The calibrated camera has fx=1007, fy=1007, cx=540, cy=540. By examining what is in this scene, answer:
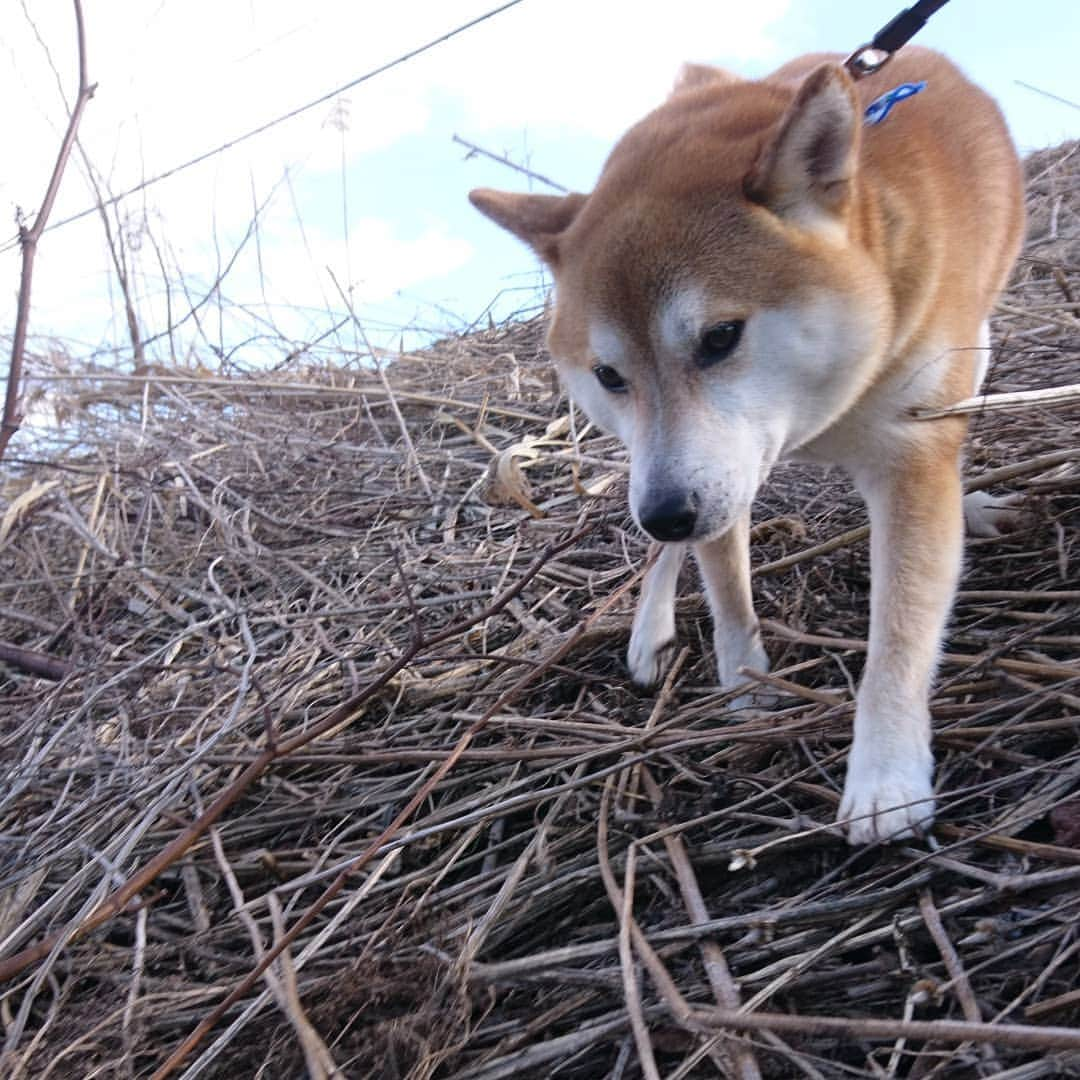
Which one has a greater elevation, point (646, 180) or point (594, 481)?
point (646, 180)

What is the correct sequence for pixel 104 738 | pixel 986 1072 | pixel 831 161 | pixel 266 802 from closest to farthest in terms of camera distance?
1. pixel 986 1072
2. pixel 831 161
3. pixel 266 802
4. pixel 104 738

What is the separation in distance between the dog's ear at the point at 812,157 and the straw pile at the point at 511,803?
77 cm

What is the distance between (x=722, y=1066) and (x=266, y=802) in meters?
1.20

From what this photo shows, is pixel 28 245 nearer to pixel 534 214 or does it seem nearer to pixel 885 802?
pixel 534 214

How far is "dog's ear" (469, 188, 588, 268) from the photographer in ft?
7.83

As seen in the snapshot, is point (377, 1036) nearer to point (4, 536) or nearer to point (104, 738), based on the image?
point (104, 738)

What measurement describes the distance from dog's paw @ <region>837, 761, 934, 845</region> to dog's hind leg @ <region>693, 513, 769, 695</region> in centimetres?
55

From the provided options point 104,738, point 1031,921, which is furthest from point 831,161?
point 104,738

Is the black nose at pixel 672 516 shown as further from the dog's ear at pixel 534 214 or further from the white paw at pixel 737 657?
the dog's ear at pixel 534 214

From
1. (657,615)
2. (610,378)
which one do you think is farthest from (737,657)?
(610,378)

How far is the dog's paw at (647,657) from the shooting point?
7.82ft

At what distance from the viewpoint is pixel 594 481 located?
328 centimetres

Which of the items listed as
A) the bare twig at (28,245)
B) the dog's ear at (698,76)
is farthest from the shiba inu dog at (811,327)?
the bare twig at (28,245)

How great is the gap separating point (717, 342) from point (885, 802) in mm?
882
